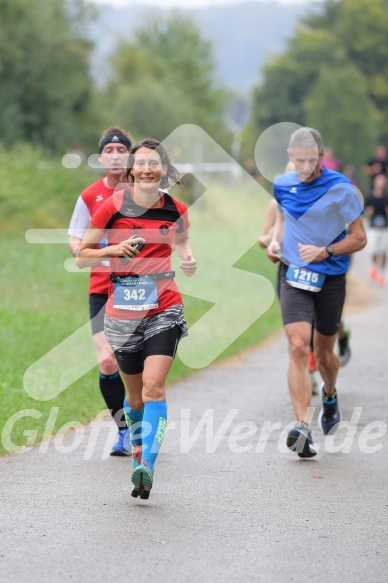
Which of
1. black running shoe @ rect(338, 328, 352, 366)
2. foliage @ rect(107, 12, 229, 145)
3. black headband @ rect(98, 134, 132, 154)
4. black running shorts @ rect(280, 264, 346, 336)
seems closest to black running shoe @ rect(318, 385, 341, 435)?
black running shorts @ rect(280, 264, 346, 336)

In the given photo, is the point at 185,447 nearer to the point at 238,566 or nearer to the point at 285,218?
the point at 285,218

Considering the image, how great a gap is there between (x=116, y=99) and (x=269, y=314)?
39.7m

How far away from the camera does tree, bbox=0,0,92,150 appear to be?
131 feet

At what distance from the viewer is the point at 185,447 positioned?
870 centimetres

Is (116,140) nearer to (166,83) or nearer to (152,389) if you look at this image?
(152,389)

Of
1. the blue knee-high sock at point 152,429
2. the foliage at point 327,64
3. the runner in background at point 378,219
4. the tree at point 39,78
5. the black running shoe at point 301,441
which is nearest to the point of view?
the blue knee-high sock at point 152,429

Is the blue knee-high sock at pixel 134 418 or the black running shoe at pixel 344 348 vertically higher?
the blue knee-high sock at pixel 134 418

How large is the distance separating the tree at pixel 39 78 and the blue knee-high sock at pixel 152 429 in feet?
110

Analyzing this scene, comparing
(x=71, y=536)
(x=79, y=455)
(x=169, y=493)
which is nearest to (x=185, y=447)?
(x=79, y=455)

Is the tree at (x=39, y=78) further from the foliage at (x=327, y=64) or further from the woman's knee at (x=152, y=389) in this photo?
the foliage at (x=327, y=64)

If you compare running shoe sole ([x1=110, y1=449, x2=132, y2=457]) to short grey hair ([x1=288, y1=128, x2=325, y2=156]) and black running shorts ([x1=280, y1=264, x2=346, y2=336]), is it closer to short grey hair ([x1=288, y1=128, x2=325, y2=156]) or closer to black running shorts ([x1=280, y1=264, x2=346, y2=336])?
black running shorts ([x1=280, y1=264, x2=346, y2=336])

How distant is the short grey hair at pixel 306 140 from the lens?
849 cm

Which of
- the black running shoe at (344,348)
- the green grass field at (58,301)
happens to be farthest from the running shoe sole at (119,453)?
the black running shoe at (344,348)

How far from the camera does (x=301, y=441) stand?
8.13 metres
